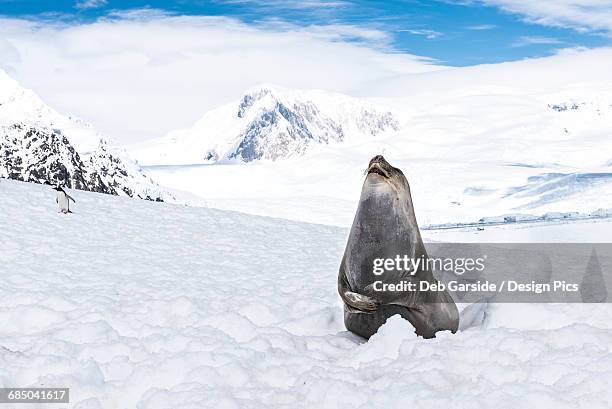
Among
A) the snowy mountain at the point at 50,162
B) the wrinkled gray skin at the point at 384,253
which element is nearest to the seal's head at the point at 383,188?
the wrinkled gray skin at the point at 384,253

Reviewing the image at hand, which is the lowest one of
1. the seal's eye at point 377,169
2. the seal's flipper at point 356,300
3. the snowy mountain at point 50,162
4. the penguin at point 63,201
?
the snowy mountain at point 50,162

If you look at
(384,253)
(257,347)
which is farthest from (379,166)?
(257,347)

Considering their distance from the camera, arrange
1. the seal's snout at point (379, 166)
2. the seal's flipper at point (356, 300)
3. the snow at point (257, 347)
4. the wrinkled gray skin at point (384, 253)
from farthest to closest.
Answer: the seal's flipper at point (356, 300)
the wrinkled gray skin at point (384, 253)
the seal's snout at point (379, 166)
the snow at point (257, 347)

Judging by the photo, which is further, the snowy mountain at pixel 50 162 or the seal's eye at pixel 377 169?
the snowy mountain at pixel 50 162

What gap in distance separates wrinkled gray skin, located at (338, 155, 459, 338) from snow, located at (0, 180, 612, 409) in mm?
225

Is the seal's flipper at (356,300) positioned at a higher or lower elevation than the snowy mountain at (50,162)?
higher

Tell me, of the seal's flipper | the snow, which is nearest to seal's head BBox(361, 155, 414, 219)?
the seal's flipper

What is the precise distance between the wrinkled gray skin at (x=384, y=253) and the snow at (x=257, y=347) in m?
0.22

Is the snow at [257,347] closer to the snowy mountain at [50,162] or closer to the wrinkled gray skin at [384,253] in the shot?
the wrinkled gray skin at [384,253]

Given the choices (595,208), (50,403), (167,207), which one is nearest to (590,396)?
(50,403)

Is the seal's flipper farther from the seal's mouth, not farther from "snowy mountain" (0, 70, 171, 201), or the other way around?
"snowy mountain" (0, 70, 171, 201)

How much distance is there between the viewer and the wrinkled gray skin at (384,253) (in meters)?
5.50

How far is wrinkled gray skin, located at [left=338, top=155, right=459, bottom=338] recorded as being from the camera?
5.50 m

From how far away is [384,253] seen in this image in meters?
5.58
